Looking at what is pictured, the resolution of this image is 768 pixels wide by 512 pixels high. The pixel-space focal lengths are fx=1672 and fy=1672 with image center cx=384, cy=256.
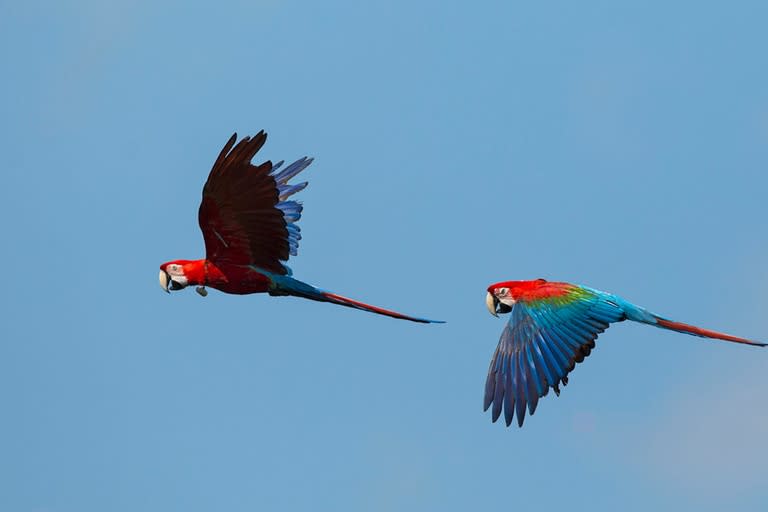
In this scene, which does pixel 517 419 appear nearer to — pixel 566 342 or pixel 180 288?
pixel 566 342

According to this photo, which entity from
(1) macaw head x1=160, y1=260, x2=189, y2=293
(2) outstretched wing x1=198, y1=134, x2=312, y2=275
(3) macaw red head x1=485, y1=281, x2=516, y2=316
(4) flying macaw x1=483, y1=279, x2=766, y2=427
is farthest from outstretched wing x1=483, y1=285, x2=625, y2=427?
(1) macaw head x1=160, y1=260, x2=189, y2=293

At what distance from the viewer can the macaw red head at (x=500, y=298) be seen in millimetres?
13164

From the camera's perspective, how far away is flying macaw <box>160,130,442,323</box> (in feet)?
40.0

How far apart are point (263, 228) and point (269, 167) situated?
62cm

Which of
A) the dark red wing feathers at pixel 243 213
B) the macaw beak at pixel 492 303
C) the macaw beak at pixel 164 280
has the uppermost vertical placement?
the macaw beak at pixel 492 303

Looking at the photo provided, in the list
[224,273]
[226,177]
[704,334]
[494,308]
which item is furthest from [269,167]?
[704,334]

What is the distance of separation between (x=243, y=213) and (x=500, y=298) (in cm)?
220

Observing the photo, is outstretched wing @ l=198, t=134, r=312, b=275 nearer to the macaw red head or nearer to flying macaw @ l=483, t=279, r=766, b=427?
the macaw red head

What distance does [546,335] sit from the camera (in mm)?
12383

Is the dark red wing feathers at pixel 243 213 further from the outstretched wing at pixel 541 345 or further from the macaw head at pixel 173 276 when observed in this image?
the outstretched wing at pixel 541 345

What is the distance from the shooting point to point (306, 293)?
42.6ft

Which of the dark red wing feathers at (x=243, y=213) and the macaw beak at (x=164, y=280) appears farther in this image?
the macaw beak at (x=164, y=280)

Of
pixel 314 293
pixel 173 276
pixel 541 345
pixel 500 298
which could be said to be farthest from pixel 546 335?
→ pixel 173 276

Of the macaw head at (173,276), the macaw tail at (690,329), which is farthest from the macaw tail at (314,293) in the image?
the macaw tail at (690,329)
